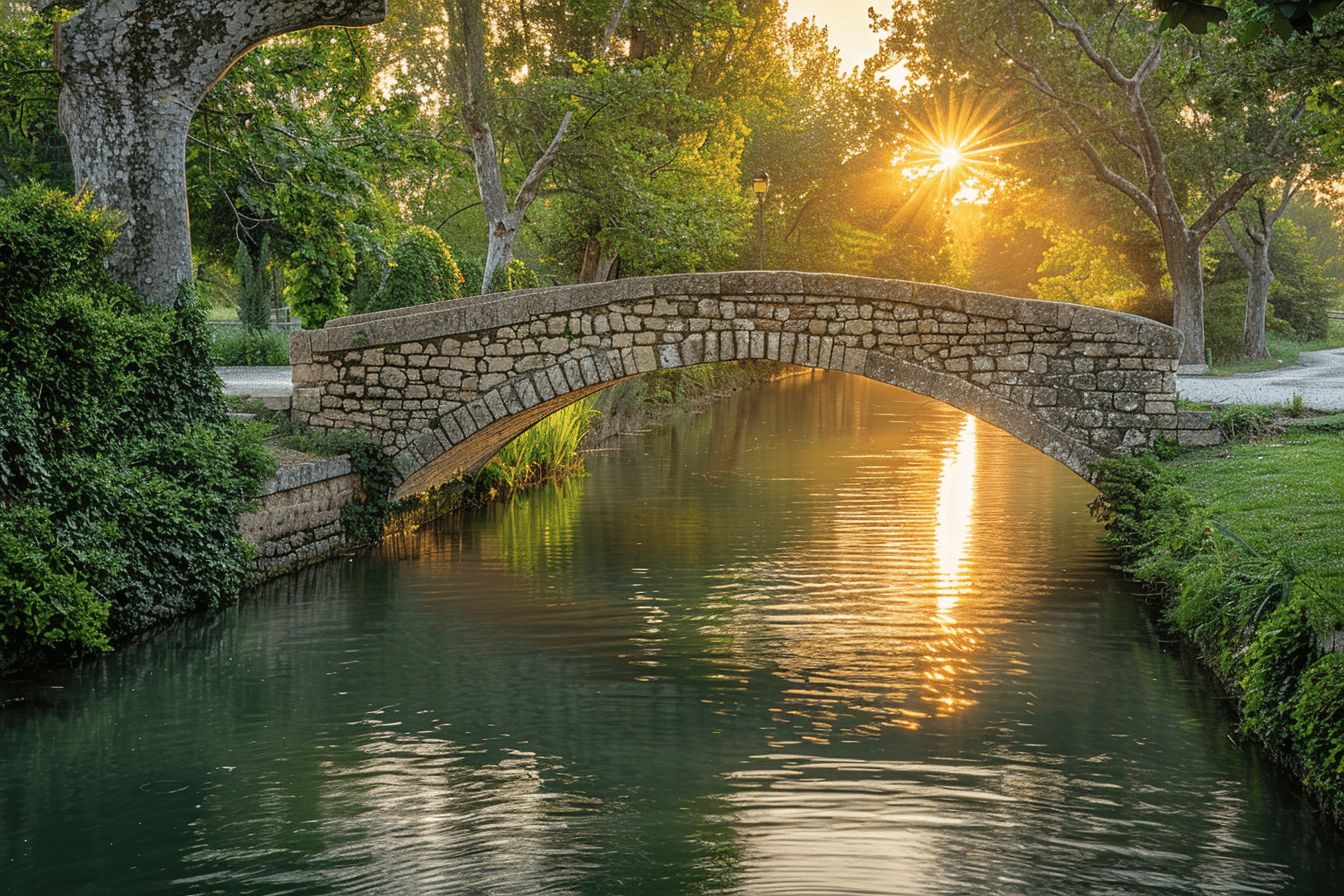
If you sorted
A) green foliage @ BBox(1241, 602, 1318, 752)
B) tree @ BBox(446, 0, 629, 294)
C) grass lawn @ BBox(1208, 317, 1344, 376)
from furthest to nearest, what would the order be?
1. grass lawn @ BBox(1208, 317, 1344, 376)
2. tree @ BBox(446, 0, 629, 294)
3. green foliage @ BBox(1241, 602, 1318, 752)

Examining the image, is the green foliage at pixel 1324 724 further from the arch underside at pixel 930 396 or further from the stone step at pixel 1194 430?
the stone step at pixel 1194 430

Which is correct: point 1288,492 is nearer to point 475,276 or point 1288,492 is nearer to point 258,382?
point 258,382

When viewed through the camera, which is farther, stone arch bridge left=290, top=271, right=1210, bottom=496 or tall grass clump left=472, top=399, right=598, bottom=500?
tall grass clump left=472, top=399, right=598, bottom=500

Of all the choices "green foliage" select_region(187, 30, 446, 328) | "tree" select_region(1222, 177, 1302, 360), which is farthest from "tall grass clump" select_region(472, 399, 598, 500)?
"tree" select_region(1222, 177, 1302, 360)

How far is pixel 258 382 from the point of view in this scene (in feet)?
60.1

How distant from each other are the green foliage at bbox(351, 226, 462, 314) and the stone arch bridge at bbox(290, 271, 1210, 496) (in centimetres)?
308

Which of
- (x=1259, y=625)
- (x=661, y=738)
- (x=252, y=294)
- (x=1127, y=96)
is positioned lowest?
(x=661, y=738)

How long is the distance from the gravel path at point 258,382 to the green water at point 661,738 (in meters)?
3.82

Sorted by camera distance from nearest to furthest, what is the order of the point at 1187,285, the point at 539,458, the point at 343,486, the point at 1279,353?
1. the point at 343,486
2. the point at 539,458
3. the point at 1187,285
4. the point at 1279,353

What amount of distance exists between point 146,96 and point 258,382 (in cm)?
779

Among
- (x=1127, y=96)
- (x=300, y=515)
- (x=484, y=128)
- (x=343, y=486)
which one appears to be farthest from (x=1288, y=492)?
(x=1127, y=96)

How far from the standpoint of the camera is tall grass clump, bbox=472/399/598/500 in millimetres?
15547

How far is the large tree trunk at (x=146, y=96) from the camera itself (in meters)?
10.6

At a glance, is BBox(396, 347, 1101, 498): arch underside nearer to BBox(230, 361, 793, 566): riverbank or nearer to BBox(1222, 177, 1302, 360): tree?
BBox(230, 361, 793, 566): riverbank
